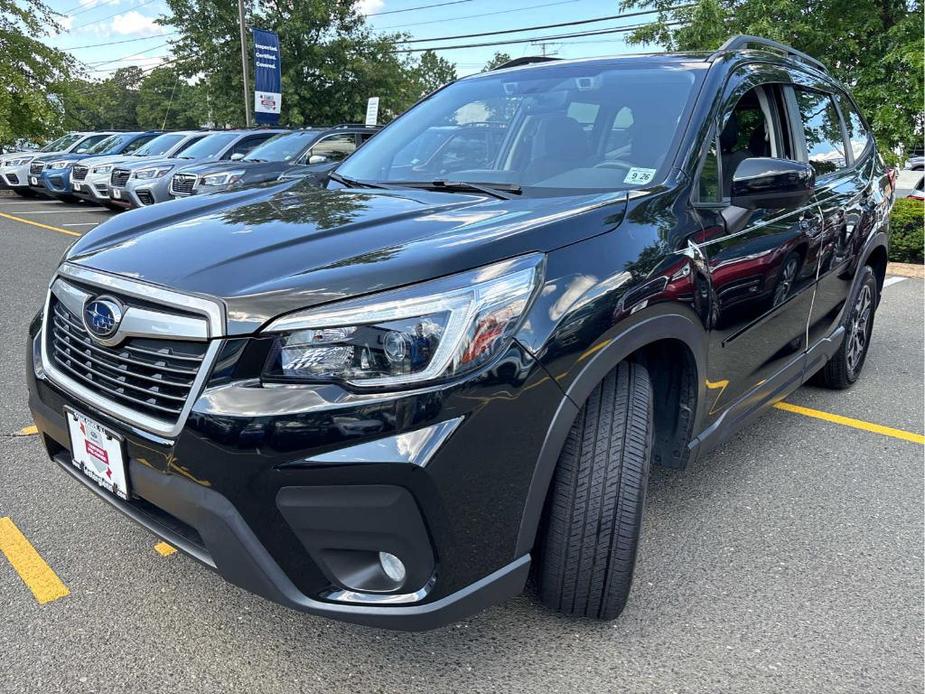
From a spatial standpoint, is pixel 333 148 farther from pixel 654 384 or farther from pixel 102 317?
pixel 102 317

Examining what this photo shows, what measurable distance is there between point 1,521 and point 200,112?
38.3 meters

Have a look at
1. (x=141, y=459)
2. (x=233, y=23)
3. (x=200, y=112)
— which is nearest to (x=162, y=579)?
(x=141, y=459)

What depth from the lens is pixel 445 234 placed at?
1932 mm

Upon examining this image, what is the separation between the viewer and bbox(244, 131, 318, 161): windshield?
1052 centimetres

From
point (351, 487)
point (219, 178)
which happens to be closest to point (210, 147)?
point (219, 178)

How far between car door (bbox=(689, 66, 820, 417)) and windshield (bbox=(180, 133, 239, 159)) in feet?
34.2

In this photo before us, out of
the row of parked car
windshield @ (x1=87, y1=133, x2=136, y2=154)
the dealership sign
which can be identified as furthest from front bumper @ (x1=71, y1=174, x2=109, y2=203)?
the dealership sign

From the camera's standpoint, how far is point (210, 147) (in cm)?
1244

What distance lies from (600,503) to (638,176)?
1127mm

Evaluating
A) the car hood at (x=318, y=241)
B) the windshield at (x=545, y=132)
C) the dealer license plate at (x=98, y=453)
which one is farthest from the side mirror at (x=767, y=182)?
the dealer license plate at (x=98, y=453)

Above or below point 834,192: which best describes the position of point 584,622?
below

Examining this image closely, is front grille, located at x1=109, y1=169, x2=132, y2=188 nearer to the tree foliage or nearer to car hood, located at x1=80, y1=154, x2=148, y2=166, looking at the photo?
car hood, located at x1=80, y1=154, x2=148, y2=166

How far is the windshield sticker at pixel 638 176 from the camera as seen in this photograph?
2447 millimetres

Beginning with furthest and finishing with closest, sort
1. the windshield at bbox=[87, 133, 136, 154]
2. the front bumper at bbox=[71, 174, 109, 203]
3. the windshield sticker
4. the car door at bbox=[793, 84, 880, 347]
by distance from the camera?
the windshield at bbox=[87, 133, 136, 154]
the front bumper at bbox=[71, 174, 109, 203]
the car door at bbox=[793, 84, 880, 347]
the windshield sticker
